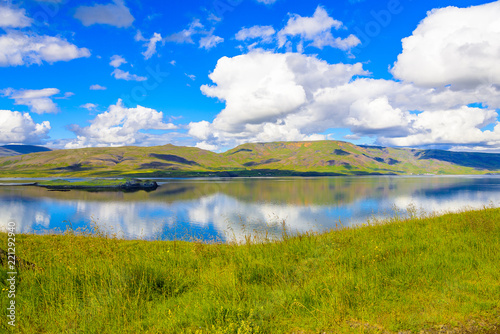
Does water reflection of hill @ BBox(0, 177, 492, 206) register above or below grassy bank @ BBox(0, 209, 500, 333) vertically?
below

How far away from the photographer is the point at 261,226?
30.7 metres

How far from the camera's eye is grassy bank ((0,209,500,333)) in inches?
214

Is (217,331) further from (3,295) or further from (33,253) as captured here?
(33,253)

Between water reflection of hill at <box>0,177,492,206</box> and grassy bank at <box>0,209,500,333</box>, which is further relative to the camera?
water reflection of hill at <box>0,177,492,206</box>

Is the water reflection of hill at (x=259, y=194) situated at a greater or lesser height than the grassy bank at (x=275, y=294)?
lesser

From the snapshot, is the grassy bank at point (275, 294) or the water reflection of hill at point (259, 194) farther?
the water reflection of hill at point (259, 194)

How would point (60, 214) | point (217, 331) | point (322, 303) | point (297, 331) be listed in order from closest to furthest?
point (217, 331) < point (297, 331) < point (322, 303) < point (60, 214)

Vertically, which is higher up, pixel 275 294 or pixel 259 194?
pixel 275 294

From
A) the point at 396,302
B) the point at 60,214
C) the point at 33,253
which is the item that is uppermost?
the point at 396,302

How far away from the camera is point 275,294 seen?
6.51 meters

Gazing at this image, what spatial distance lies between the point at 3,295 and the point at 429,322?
1068 centimetres

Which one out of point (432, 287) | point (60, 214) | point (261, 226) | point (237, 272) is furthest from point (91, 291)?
point (60, 214)

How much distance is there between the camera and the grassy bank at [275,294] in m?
5.45

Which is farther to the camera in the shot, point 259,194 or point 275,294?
point 259,194
